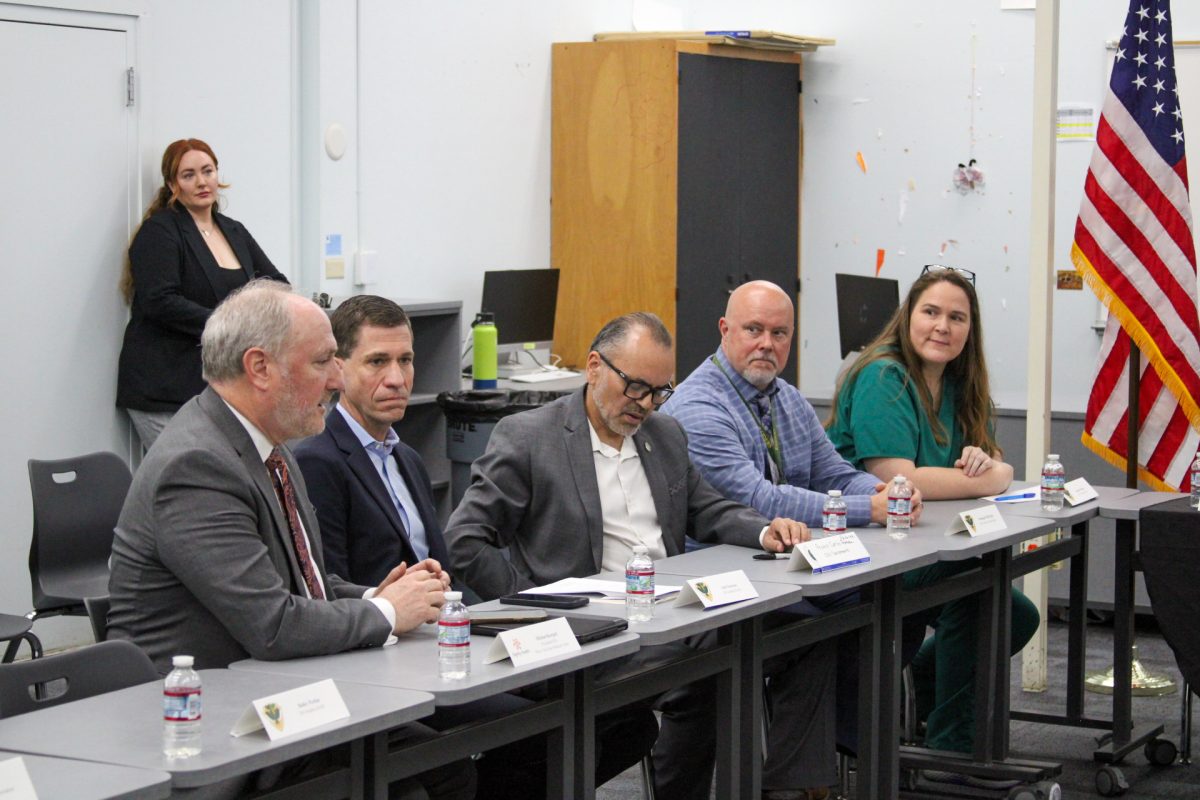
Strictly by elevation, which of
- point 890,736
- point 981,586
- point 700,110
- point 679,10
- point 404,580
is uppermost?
point 679,10

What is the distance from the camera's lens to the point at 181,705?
210 centimetres

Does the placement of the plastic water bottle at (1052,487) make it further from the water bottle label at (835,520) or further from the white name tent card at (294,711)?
the white name tent card at (294,711)

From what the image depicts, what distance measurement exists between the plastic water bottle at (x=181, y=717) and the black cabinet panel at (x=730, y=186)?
5.86 metres

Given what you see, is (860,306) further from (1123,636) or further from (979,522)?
(979,522)

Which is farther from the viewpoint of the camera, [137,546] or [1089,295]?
[1089,295]

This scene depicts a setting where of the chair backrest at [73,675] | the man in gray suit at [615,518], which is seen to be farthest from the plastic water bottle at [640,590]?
the chair backrest at [73,675]

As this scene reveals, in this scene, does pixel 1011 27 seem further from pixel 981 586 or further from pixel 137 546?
pixel 137 546

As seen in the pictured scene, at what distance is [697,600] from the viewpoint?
3.14 metres

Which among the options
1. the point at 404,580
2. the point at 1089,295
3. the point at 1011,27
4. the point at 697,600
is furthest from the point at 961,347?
the point at 1011,27

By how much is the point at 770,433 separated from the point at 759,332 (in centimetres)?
31

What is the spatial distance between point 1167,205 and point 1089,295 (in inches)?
85.4

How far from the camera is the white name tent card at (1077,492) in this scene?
15.0 ft

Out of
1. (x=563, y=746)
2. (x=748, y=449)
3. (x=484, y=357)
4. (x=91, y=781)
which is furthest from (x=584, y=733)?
(x=484, y=357)

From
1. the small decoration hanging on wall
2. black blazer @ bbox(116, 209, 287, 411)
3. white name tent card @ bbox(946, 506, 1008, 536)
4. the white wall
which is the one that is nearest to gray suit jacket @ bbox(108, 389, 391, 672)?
white name tent card @ bbox(946, 506, 1008, 536)
